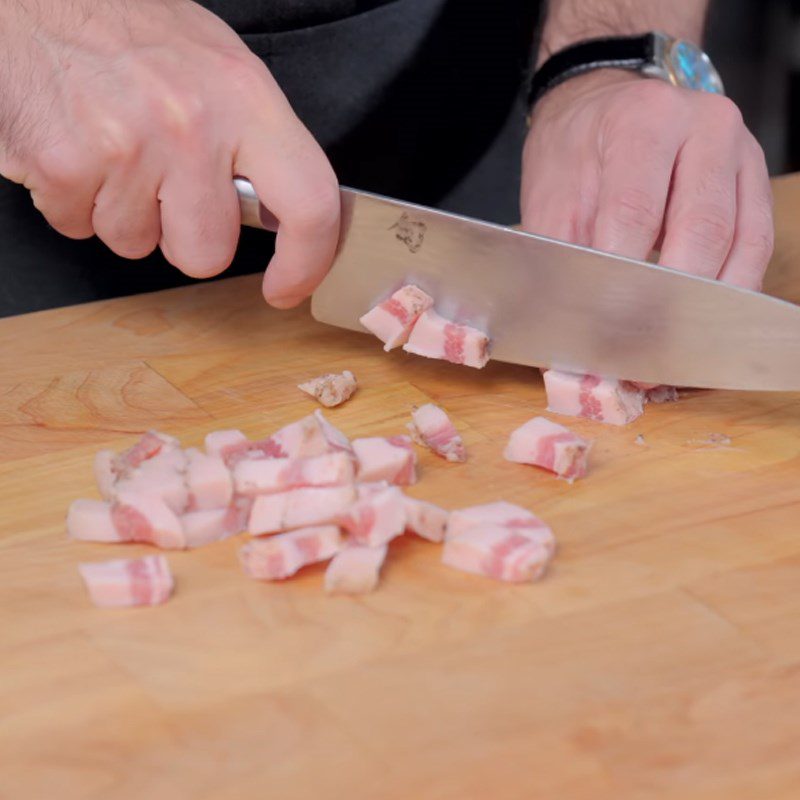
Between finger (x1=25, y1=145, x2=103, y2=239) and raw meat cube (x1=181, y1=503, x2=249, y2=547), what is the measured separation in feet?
1.32

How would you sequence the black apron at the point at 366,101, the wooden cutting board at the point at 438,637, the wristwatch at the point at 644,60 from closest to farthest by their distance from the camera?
the wooden cutting board at the point at 438,637 → the wristwatch at the point at 644,60 → the black apron at the point at 366,101

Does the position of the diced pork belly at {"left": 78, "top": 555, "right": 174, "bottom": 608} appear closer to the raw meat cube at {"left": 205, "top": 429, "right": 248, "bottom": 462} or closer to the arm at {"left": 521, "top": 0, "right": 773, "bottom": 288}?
the raw meat cube at {"left": 205, "top": 429, "right": 248, "bottom": 462}

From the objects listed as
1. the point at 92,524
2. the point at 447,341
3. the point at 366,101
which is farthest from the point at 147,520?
the point at 366,101

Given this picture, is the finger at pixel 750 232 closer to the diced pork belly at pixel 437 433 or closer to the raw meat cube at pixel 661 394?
Result: the raw meat cube at pixel 661 394

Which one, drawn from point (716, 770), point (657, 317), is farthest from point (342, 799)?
point (657, 317)

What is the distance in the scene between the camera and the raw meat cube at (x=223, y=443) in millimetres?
1306

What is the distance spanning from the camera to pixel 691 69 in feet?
5.95

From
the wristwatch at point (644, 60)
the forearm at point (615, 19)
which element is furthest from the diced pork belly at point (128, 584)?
the forearm at point (615, 19)

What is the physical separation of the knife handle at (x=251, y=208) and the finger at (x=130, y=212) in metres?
0.09

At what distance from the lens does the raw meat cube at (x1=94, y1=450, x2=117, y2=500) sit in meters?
1.26

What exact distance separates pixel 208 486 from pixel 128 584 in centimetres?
14

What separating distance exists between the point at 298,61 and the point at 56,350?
1.93 feet

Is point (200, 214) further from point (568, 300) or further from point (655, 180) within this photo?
point (655, 180)

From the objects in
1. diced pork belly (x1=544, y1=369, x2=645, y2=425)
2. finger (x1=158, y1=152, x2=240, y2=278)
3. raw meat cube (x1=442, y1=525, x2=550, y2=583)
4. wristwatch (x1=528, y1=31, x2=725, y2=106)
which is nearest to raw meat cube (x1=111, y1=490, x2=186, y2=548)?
raw meat cube (x1=442, y1=525, x2=550, y2=583)
